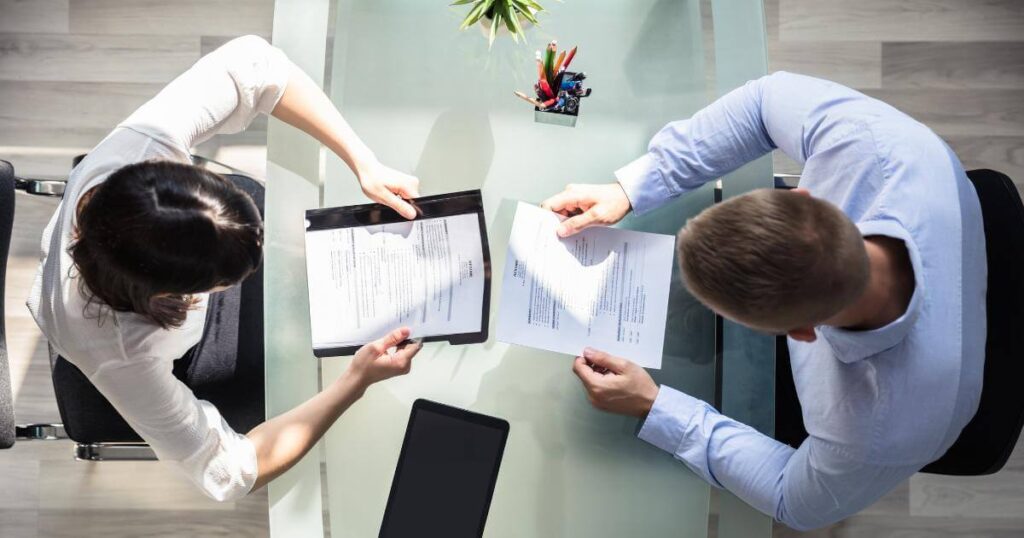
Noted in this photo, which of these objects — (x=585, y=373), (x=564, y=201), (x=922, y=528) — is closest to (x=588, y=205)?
(x=564, y=201)

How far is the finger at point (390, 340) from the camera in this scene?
3.83 ft

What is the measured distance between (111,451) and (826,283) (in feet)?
4.29

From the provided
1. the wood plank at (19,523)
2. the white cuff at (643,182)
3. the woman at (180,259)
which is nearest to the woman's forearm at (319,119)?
the woman at (180,259)

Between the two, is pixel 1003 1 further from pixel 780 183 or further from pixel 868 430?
pixel 868 430

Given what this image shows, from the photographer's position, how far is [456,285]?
1.19 m

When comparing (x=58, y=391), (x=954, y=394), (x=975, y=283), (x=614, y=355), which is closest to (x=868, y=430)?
(x=954, y=394)

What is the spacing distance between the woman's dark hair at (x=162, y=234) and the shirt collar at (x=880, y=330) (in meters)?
0.83

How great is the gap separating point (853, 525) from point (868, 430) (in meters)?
1.07

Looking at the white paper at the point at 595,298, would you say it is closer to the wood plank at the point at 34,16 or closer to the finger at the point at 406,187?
the finger at the point at 406,187

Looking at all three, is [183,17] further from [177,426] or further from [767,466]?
[767,466]

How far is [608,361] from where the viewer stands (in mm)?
1170

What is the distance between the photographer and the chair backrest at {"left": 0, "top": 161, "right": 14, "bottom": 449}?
1233 millimetres

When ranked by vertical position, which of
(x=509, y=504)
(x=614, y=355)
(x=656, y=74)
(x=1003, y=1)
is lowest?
(x=509, y=504)

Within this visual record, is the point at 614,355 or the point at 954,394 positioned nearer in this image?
the point at 954,394
